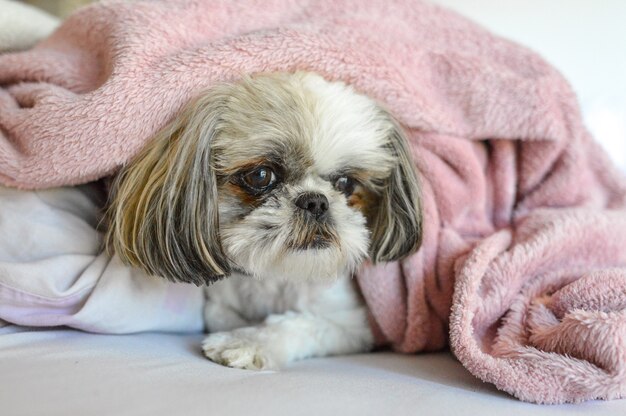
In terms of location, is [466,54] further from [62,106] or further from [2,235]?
[2,235]

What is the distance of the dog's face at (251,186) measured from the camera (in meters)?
1.21

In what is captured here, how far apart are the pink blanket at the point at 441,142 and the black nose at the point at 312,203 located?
0.29 metres

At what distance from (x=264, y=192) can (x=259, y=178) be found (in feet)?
0.10

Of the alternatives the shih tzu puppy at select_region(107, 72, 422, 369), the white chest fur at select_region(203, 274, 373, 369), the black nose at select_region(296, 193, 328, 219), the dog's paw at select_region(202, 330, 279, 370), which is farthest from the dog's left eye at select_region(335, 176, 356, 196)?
the dog's paw at select_region(202, 330, 279, 370)

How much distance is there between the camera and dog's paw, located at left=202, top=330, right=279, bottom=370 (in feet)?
4.11

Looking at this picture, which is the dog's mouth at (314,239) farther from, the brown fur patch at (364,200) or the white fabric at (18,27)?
the white fabric at (18,27)

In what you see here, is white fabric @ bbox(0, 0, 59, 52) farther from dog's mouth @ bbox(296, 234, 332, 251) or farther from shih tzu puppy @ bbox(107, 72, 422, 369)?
dog's mouth @ bbox(296, 234, 332, 251)

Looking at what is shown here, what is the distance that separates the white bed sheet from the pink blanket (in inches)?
3.4

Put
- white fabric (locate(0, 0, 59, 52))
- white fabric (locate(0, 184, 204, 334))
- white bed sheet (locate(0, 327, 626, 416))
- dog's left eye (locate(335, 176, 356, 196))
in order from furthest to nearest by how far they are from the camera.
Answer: white fabric (locate(0, 0, 59, 52)) < dog's left eye (locate(335, 176, 356, 196)) < white fabric (locate(0, 184, 204, 334)) < white bed sheet (locate(0, 327, 626, 416))

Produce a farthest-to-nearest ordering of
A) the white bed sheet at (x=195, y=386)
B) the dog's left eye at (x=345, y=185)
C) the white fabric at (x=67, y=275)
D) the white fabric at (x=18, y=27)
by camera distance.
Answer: the white fabric at (x=18, y=27) < the dog's left eye at (x=345, y=185) < the white fabric at (x=67, y=275) < the white bed sheet at (x=195, y=386)

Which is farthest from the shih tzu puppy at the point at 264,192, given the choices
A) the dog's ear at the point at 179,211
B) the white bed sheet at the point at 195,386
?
the white bed sheet at the point at 195,386

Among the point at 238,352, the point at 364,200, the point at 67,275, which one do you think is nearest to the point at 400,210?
the point at 364,200

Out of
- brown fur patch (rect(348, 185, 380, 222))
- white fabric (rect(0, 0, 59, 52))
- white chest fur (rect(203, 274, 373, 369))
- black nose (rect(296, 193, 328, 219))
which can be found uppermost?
white fabric (rect(0, 0, 59, 52))

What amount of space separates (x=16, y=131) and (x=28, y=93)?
0.10 metres
